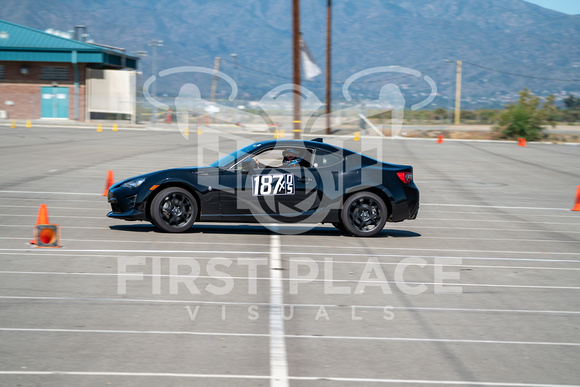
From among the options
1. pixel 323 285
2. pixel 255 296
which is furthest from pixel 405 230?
pixel 255 296

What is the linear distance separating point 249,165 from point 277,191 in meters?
0.60

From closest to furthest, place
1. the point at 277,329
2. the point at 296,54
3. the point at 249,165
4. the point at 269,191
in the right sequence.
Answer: the point at 277,329, the point at 269,191, the point at 249,165, the point at 296,54

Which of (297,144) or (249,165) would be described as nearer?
(249,165)

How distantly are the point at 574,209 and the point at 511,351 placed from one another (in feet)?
35.7

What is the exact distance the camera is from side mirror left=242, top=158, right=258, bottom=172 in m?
10.8

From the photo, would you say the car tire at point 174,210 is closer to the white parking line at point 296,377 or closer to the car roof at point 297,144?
the car roof at point 297,144

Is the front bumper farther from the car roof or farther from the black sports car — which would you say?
the car roof

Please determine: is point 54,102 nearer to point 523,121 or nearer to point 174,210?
point 523,121

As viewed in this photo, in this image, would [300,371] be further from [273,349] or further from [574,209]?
[574,209]

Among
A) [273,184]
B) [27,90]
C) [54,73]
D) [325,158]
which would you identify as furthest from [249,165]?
[27,90]

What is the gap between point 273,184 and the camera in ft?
35.3

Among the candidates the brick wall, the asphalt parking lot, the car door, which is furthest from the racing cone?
the brick wall

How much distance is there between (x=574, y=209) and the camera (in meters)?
15.6

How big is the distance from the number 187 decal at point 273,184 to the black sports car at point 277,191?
0.02m
